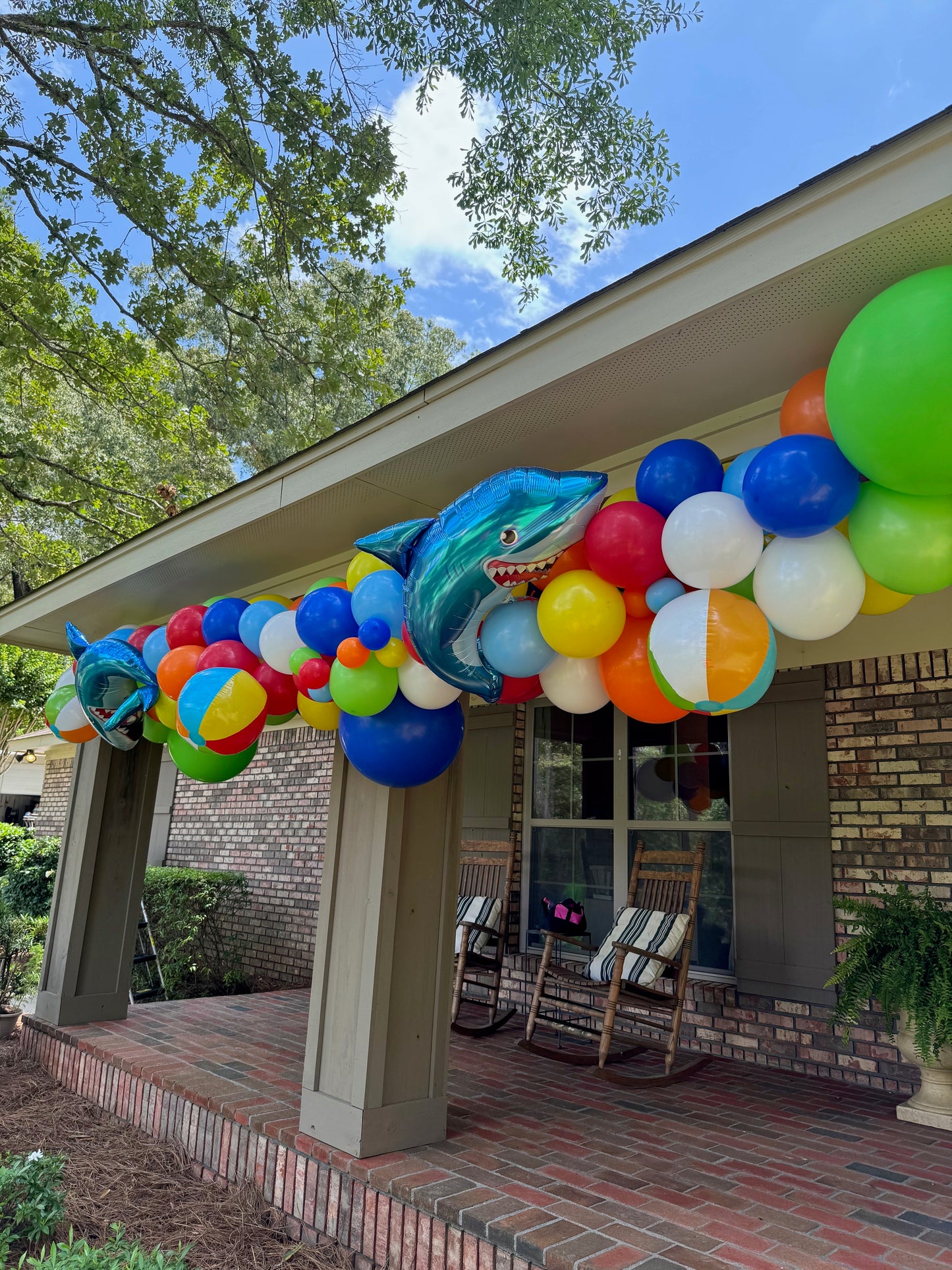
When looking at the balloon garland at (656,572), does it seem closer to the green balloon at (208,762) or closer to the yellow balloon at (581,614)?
the yellow balloon at (581,614)

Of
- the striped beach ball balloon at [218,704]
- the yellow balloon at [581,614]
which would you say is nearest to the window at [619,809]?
the striped beach ball balloon at [218,704]

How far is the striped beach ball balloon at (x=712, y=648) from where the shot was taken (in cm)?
164

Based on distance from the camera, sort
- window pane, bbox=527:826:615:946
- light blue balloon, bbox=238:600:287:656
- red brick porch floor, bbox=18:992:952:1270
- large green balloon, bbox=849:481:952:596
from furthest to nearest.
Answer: window pane, bbox=527:826:615:946 < light blue balloon, bbox=238:600:287:656 < red brick porch floor, bbox=18:992:952:1270 < large green balloon, bbox=849:481:952:596

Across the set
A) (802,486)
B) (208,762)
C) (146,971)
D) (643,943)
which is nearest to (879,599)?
(802,486)

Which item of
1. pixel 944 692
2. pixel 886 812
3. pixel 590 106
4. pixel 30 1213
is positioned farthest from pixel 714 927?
pixel 590 106

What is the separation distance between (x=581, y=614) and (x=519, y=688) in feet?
1.38

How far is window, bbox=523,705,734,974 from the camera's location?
4199 millimetres

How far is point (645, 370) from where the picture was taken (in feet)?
6.55

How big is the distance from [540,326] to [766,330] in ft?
1.82

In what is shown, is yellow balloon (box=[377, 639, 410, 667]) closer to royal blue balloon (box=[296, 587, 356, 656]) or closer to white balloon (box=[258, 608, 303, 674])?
royal blue balloon (box=[296, 587, 356, 656])

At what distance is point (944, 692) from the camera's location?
3.53m

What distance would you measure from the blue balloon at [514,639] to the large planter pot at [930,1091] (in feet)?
7.43

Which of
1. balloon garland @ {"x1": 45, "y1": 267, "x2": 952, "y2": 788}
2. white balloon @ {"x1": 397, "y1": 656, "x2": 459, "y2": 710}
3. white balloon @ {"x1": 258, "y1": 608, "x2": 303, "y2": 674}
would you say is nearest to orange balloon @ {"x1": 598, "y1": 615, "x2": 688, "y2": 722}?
balloon garland @ {"x1": 45, "y1": 267, "x2": 952, "y2": 788}

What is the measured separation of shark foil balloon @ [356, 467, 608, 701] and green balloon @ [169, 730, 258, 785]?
1.27 m
